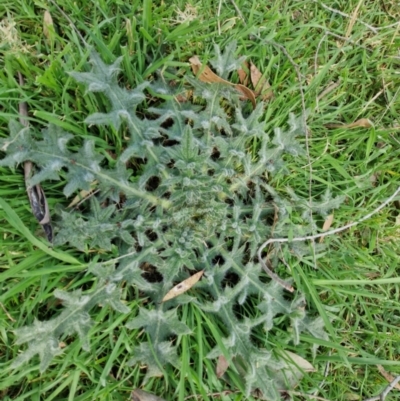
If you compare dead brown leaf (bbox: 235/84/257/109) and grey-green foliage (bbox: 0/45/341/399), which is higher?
dead brown leaf (bbox: 235/84/257/109)

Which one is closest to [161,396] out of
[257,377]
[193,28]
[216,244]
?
[257,377]

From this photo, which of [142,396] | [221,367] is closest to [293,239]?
[221,367]

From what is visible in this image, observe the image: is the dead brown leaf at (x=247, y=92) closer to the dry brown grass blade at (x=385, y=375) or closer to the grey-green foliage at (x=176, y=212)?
the grey-green foliage at (x=176, y=212)

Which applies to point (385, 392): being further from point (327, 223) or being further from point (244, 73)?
point (244, 73)

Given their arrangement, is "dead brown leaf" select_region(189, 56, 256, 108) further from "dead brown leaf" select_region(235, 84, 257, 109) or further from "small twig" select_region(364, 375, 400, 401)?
"small twig" select_region(364, 375, 400, 401)

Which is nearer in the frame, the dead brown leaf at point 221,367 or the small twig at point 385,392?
the dead brown leaf at point 221,367

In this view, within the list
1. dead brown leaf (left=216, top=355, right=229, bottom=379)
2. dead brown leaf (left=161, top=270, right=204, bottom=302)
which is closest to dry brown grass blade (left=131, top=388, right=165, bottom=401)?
dead brown leaf (left=216, top=355, right=229, bottom=379)

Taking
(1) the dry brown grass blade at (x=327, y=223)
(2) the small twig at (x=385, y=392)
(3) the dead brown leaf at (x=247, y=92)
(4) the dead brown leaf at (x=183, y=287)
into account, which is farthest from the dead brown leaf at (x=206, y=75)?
(2) the small twig at (x=385, y=392)

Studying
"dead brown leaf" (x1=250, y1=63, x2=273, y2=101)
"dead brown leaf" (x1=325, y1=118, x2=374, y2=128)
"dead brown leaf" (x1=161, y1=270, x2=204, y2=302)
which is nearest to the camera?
"dead brown leaf" (x1=161, y1=270, x2=204, y2=302)
